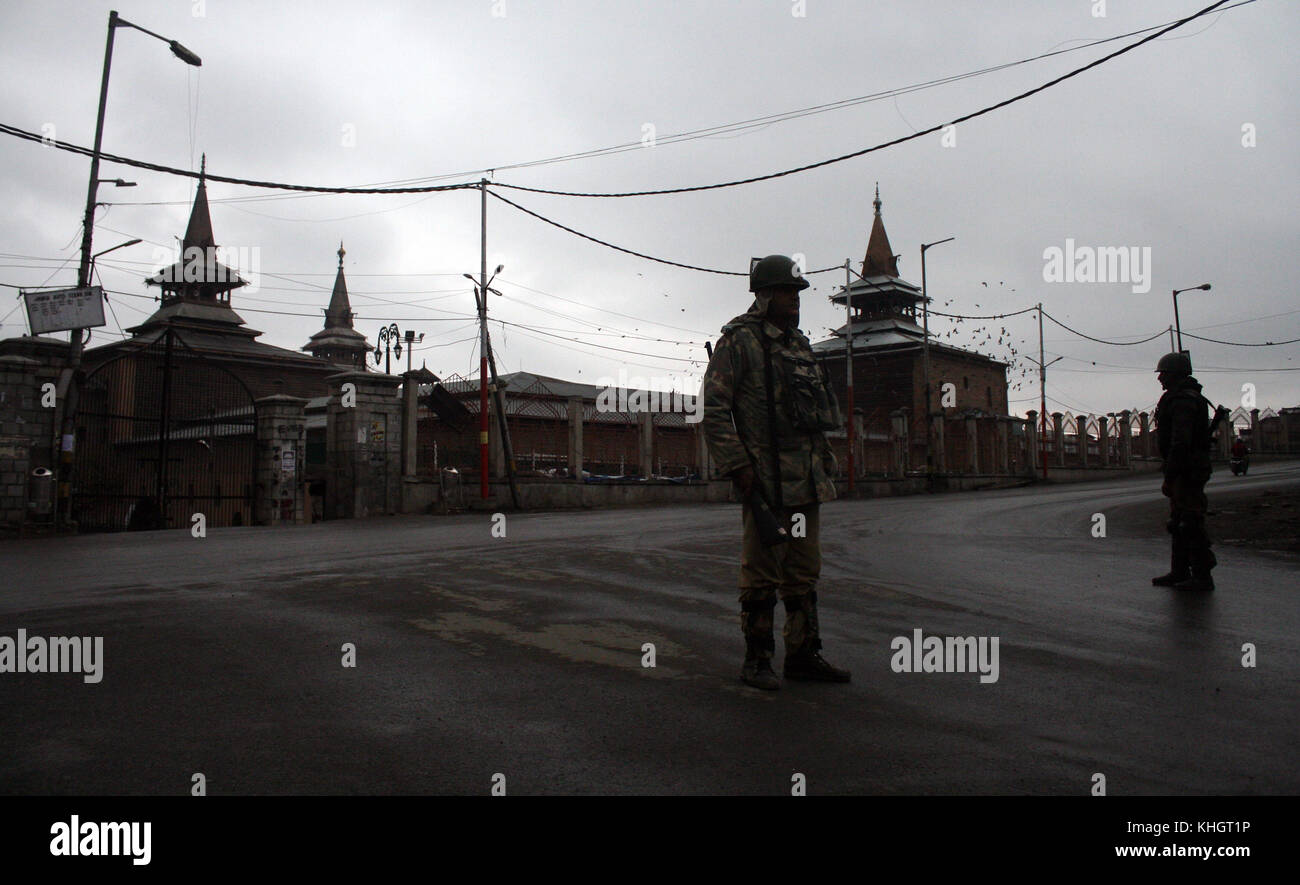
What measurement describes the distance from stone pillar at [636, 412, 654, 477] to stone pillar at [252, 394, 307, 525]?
1117 cm

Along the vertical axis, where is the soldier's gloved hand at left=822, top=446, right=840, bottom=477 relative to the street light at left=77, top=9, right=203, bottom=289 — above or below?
below

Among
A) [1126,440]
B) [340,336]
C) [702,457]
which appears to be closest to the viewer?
[702,457]

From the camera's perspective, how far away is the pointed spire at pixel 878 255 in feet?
199

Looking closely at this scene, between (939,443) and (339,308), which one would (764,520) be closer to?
(939,443)

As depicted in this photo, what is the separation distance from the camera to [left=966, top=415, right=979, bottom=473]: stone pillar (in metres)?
39.2

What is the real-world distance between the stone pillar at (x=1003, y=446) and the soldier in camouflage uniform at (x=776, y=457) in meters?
39.5

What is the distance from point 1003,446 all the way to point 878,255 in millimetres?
24806

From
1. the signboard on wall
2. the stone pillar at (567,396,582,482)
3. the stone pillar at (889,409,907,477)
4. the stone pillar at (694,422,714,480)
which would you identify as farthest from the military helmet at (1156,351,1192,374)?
the stone pillar at (889,409,907,477)

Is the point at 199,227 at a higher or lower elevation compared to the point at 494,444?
higher

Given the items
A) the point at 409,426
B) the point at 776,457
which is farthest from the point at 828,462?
the point at 409,426

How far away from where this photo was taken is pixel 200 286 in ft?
178

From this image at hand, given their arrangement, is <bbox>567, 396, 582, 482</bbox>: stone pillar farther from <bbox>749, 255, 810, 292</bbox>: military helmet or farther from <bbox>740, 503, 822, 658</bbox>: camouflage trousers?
<bbox>740, 503, 822, 658</bbox>: camouflage trousers
